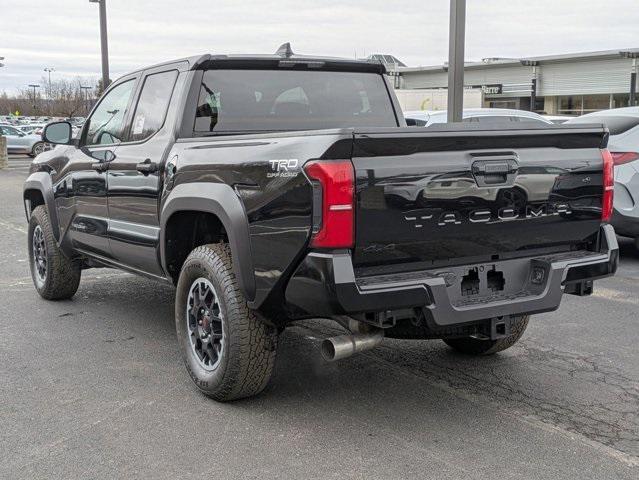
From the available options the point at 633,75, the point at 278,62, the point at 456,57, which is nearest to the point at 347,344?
the point at 278,62

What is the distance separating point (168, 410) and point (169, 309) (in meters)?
2.45

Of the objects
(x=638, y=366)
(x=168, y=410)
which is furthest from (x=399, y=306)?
(x=638, y=366)

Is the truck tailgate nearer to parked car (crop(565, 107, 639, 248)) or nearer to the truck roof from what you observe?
the truck roof

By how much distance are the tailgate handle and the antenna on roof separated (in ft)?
6.87

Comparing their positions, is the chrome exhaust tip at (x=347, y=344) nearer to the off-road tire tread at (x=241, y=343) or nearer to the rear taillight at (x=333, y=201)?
the off-road tire tread at (x=241, y=343)

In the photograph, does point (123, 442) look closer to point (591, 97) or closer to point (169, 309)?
point (169, 309)

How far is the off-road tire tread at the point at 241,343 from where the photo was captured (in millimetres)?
4016

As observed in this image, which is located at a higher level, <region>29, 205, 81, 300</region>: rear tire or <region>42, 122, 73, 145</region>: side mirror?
<region>42, 122, 73, 145</region>: side mirror

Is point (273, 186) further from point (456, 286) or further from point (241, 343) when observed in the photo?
point (456, 286)

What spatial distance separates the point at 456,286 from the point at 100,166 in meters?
3.04

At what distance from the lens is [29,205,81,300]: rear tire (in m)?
6.62

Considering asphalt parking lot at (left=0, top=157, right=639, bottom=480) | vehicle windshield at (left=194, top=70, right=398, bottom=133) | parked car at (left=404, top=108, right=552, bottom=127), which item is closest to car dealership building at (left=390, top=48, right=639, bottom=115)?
parked car at (left=404, top=108, right=552, bottom=127)

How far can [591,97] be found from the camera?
4197cm

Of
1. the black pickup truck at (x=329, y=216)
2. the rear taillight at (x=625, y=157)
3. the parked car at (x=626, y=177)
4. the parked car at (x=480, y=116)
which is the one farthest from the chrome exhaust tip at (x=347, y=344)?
the parked car at (x=480, y=116)
